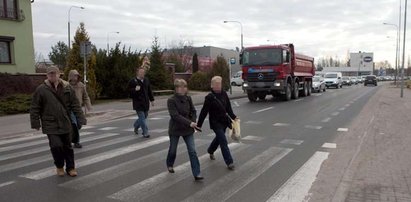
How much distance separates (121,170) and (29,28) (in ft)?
80.3

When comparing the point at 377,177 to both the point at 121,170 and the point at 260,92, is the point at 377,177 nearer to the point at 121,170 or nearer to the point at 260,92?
the point at 121,170

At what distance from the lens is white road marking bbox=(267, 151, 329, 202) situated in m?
5.68

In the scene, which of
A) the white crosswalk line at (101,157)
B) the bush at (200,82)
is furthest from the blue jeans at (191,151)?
the bush at (200,82)

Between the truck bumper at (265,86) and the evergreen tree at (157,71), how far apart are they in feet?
27.6

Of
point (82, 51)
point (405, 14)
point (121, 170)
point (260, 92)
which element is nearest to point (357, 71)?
point (405, 14)

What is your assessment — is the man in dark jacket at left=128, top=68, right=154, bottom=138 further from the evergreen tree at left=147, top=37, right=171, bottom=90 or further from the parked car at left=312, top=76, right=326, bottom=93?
the parked car at left=312, top=76, right=326, bottom=93

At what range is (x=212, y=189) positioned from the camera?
6.15m

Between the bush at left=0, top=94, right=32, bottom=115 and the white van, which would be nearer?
the bush at left=0, top=94, right=32, bottom=115

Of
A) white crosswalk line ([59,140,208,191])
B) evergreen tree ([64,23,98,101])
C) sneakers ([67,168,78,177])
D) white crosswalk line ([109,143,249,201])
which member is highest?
evergreen tree ([64,23,98,101])

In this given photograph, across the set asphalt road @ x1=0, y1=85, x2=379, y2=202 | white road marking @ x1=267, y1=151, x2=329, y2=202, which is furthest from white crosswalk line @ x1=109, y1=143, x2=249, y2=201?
white road marking @ x1=267, y1=151, x2=329, y2=202

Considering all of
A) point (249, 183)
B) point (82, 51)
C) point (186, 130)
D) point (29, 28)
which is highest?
point (29, 28)

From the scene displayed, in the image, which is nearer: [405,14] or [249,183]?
[249,183]

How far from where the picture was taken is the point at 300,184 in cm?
635

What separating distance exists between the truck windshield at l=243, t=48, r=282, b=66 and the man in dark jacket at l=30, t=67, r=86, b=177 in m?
18.2
